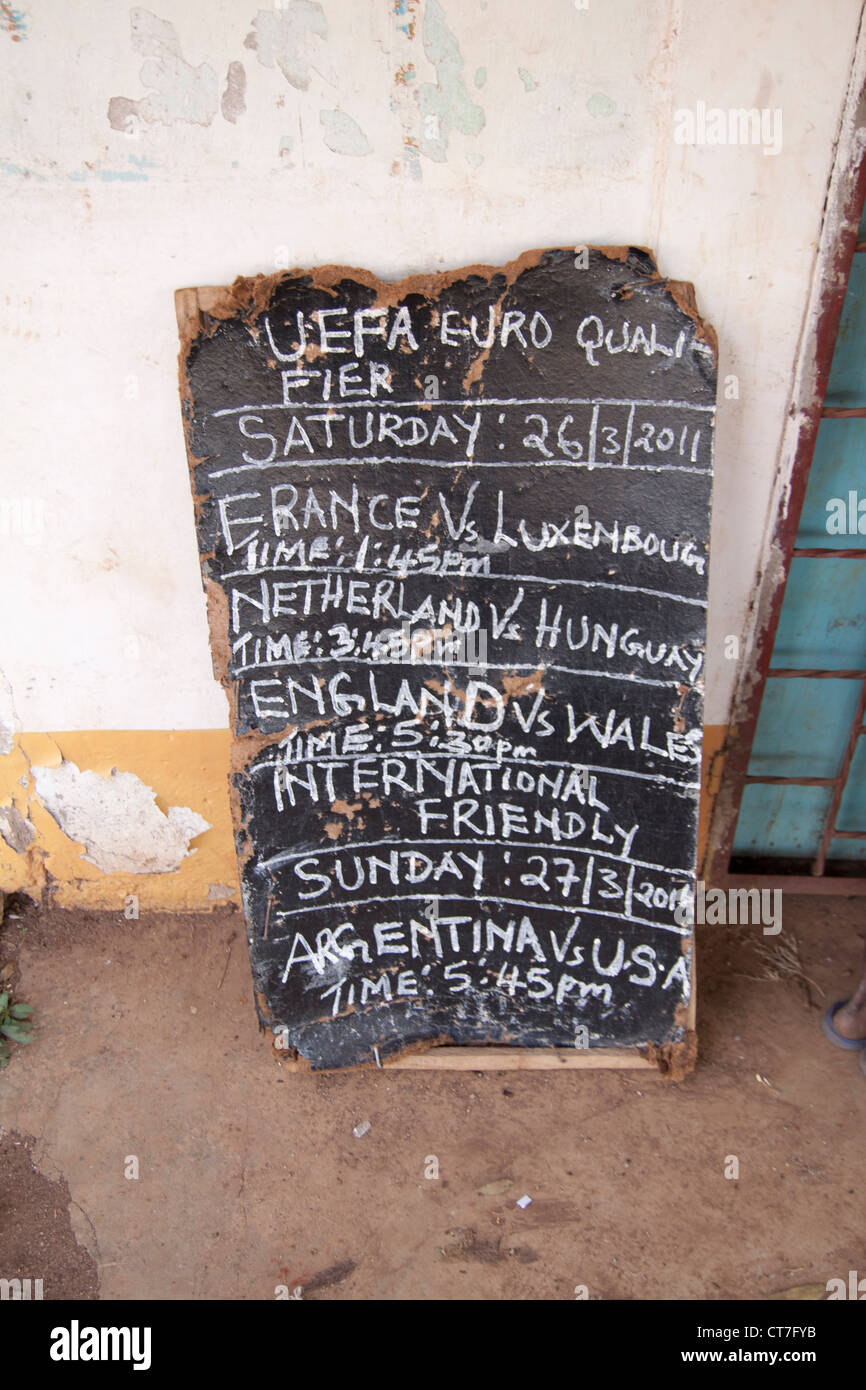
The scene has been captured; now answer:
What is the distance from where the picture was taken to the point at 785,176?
2.33 meters

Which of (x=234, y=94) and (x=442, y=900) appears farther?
(x=442, y=900)

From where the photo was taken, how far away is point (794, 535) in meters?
2.78

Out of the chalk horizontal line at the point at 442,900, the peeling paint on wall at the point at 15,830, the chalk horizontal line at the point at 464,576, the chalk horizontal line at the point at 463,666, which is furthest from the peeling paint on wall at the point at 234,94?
the peeling paint on wall at the point at 15,830

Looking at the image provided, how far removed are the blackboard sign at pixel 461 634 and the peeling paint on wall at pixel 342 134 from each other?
342 millimetres

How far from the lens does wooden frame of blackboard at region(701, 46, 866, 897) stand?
2357mm

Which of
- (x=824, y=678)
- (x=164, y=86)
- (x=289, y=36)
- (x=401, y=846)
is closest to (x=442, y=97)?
(x=289, y=36)

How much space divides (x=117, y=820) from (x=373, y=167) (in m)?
2.47

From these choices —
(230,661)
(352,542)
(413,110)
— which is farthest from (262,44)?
(230,661)

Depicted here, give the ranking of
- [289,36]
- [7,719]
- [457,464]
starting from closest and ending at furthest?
1. [289,36]
2. [457,464]
3. [7,719]

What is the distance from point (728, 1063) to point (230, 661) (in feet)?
7.28

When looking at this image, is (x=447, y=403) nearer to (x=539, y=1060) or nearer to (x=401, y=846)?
(x=401, y=846)

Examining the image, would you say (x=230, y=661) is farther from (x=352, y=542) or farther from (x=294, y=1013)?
(x=294, y=1013)

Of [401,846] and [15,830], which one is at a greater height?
[401,846]

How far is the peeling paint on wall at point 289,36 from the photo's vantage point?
2.21m
